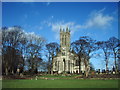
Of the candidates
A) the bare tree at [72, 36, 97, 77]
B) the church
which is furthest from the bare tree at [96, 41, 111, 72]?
the church

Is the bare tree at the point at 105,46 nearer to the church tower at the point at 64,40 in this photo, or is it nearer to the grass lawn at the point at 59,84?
the grass lawn at the point at 59,84

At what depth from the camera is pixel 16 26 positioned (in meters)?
35.3

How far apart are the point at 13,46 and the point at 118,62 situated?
83.1ft

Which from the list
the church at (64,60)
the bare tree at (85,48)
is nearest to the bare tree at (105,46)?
the bare tree at (85,48)

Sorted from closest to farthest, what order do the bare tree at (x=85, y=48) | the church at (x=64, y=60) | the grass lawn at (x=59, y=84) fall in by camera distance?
the grass lawn at (x=59, y=84) → the bare tree at (x=85, y=48) → the church at (x=64, y=60)

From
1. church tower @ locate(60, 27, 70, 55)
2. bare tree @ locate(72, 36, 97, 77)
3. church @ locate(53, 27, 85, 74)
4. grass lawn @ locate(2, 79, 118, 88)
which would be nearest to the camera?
grass lawn @ locate(2, 79, 118, 88)

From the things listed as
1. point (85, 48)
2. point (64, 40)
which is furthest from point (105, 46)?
point (64, 40)

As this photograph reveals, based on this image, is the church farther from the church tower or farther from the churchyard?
the churchyard

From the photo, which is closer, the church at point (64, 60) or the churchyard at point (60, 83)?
the churchyard at point (60, 83)

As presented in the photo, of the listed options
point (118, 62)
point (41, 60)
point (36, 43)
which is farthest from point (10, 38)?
point (118, 62)

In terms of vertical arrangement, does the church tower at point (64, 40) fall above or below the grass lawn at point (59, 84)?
above

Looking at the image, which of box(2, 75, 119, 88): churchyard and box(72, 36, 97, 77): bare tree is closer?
box(2, 75, 119, 88): churchyard

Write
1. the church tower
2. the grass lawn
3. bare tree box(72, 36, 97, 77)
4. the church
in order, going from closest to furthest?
the grass lawn
bare tree box(72, 36, 97, 77)
the church
the church tower

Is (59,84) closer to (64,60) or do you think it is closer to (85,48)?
(85,48)
